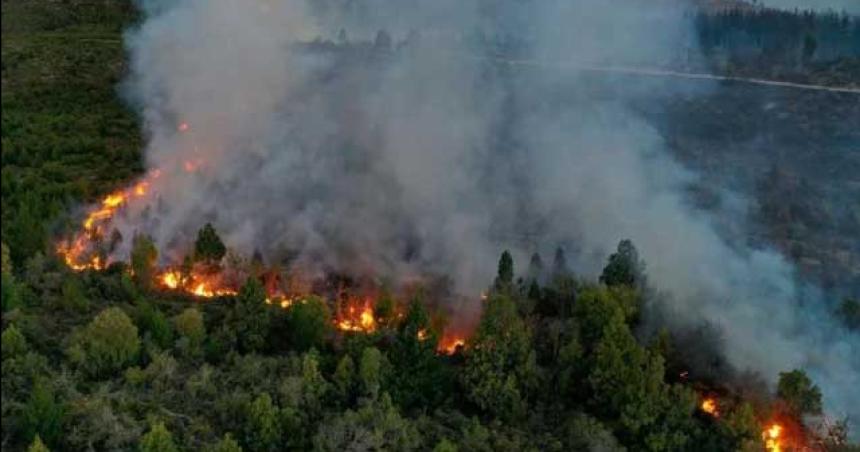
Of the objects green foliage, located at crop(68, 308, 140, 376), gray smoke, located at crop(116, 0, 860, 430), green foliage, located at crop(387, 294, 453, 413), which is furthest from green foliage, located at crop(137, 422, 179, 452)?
gray smoke, located at crop(116, 0, 860, 430)

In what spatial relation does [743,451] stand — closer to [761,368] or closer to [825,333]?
[761,368]

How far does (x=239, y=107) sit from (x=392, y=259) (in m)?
12.6

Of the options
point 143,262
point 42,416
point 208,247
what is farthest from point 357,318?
point 42,416

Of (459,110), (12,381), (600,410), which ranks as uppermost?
(459,110)

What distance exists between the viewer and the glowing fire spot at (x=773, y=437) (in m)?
25.1

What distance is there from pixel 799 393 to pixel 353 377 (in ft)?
36.6

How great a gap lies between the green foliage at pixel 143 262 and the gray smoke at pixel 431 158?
2.76 metres

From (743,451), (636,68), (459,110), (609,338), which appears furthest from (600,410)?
(636,68)

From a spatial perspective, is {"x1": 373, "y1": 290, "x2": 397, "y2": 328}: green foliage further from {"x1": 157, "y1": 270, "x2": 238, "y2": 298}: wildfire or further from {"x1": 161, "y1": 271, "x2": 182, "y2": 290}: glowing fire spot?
{"x1": 161, "y1": 271, "x2": 182, "y2": 290}: glowing fire spot

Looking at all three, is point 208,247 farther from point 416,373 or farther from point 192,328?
point 416,373

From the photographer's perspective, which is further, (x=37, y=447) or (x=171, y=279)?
(x=171, y=279)

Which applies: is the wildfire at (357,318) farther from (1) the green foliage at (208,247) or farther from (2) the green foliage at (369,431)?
(2) the green foliage at (369,431)

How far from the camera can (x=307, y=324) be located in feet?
85.0

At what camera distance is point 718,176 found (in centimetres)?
4659
